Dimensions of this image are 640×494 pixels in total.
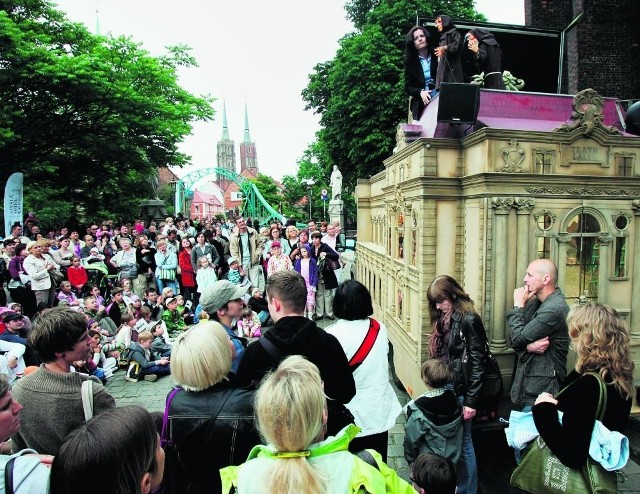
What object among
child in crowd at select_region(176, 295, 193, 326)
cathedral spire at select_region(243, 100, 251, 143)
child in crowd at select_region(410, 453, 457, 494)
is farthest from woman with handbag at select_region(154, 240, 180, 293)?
cathedral spire at select_region(243, 100, 251, 143)

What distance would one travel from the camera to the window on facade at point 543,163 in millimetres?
4422

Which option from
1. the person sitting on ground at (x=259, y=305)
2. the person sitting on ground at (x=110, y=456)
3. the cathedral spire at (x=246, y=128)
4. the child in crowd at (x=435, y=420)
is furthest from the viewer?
the cathedral spire at (x=246, y=128)

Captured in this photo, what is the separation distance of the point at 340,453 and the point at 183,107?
71.2 ft

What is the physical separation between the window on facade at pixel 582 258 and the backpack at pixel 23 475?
458 centimetres

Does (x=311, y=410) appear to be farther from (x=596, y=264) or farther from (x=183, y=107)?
(x=183, y=107)

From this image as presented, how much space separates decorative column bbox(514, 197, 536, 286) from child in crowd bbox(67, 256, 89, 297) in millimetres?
9369

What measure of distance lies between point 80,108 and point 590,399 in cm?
2064

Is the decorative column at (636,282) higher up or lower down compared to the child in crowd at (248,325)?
higher up

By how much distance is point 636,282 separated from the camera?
4.75 metres

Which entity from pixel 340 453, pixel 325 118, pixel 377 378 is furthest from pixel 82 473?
pixel 325 118

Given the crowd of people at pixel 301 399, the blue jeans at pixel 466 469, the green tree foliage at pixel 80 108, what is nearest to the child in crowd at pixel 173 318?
the crowd of people at pixel 301 399

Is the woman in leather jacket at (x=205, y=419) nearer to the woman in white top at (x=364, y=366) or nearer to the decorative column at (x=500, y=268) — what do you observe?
the woman in white top at (x=364, y=366)

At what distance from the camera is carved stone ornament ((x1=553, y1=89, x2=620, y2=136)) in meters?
4.41

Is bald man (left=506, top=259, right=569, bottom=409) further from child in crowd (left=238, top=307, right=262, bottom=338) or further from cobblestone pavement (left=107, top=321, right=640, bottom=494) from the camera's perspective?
child in crowd (left=238, top=307, right=262, bottom=338)
